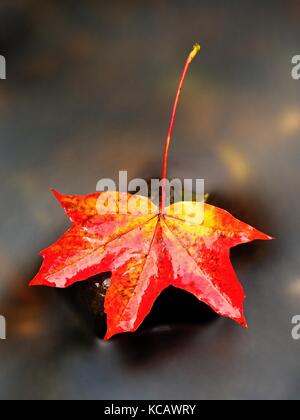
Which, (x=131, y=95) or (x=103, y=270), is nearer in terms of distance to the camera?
(x=103, y=270)

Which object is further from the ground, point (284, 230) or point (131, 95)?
point (131, 95)

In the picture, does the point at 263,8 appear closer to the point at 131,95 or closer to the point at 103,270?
the point at 131,95

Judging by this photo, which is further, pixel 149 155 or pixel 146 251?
pixel 149 155

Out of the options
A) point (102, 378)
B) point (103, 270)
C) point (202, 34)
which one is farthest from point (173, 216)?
point (202, 34)
